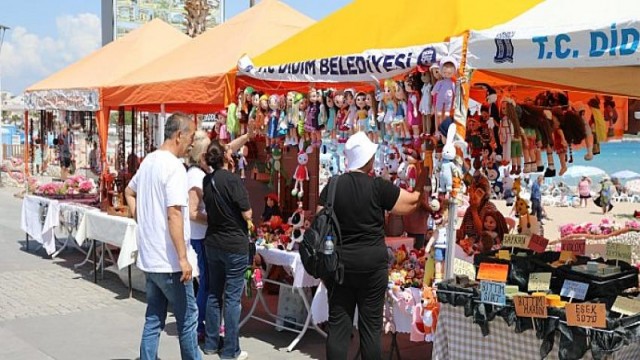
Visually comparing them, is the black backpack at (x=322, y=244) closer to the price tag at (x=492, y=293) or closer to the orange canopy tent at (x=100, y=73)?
the price tag at (x=492, y=293)

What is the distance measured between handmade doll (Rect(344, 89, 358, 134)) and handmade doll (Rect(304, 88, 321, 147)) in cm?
38

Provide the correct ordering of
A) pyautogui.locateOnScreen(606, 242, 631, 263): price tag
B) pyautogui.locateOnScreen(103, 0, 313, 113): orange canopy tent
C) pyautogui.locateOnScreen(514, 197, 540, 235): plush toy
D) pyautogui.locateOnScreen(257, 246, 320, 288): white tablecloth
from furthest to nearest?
pyautogui.locateOnScreen(103, 0, 313, 113): orange canopy tent → pyautogui.locateOnScreen(514, 197, 540, 235): plush toy → pyautogui.locateOnScreen(257, 246, 320, 288): white tablecloth → pyautogui.locateOnScreen(606, 242, 631, 263): price tag

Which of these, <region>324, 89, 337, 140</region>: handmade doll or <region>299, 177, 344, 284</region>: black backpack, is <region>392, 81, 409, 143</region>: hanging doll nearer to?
<region>324, 89, 337, 140</region>: handmade doll

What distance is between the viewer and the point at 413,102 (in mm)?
4512

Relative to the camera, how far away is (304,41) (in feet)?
19.2

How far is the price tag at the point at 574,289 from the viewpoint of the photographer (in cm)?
353

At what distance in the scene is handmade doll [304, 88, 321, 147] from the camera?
547 centimetres

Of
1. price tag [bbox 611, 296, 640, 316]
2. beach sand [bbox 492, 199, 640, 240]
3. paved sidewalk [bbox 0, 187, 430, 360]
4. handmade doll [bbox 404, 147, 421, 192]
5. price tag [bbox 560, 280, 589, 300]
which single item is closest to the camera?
price tag [bbox 611, 296, 640, 316]

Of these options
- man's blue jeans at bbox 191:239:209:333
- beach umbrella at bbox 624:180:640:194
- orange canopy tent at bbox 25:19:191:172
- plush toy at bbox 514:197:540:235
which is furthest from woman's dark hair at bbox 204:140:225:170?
beach umbrella at bbox 624:180:640:194

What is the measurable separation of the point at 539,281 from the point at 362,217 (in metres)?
1.04

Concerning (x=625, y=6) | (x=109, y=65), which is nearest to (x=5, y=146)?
(x=109, y=65)

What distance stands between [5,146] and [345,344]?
33194 mm

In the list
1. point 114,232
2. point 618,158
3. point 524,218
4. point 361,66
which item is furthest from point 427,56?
point 618,158

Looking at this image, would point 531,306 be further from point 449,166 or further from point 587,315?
point 449,166
